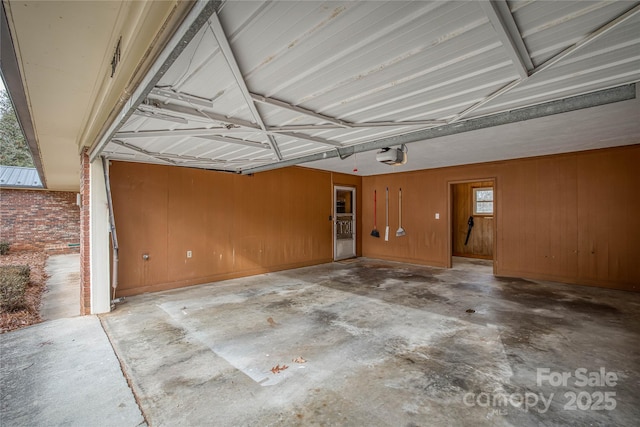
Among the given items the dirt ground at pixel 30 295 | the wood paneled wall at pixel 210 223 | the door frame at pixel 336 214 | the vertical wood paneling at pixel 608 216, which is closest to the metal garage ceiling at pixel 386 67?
the wood paneled wall at pixel 210 223

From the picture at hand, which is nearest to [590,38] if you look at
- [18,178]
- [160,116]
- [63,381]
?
[160,116]

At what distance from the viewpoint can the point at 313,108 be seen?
2619mm

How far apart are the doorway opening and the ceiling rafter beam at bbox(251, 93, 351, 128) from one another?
644 centimetres

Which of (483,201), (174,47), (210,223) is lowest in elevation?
(210,223)

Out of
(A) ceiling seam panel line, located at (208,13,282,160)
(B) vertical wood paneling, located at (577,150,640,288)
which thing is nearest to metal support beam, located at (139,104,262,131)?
(A) ceiling seam panel line, located at (208,13,282,160)

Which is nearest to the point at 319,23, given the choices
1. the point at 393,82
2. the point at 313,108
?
the point at 393,82

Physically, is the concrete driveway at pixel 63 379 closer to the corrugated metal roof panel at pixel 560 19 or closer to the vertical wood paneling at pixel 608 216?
the corrugated metal roof panel at pixel 560 19

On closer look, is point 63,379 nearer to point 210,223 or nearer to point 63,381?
point 63,381

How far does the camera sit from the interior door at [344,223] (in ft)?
27.0

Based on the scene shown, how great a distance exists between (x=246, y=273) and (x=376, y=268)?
3.18 metres

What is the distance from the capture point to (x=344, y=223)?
28.1ft

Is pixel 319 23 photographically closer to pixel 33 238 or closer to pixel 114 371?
pixel 114 371

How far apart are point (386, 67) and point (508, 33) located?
69cm

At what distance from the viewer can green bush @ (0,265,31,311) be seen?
4128 millimetres
